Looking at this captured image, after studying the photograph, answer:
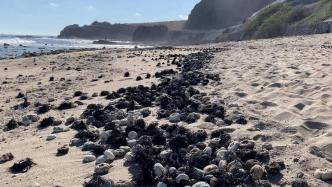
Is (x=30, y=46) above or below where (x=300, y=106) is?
below

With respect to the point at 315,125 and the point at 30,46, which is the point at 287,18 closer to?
the point at 30,46

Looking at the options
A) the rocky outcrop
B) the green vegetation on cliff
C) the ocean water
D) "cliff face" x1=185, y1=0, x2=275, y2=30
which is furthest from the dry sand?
the rocky outcrop

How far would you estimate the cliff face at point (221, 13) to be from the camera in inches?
7338

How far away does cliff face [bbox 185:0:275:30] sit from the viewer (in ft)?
612

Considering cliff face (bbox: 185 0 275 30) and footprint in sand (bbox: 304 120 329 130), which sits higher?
footprint in sand (bbox: 304 120 329 130)

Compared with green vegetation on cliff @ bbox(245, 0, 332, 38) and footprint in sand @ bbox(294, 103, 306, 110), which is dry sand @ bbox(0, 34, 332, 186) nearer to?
footprint in sand @ bbox(294, 103, 306, 110)

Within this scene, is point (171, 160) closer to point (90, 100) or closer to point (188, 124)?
point (188, 124)

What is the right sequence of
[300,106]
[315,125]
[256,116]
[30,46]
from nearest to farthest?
1. [315,125]
2. [256,116]
3. [300,106]
4. [30,46]

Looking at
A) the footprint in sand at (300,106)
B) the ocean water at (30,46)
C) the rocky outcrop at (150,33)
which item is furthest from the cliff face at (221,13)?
the footprint in sand at (300,106)

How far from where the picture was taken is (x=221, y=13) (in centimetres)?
19250

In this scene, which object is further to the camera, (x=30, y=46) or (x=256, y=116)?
(x=30, y=46)

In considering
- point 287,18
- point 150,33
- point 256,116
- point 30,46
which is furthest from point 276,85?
point 150,33

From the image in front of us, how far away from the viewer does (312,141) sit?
6633 mm

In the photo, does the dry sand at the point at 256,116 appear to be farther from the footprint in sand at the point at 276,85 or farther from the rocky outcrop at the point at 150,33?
the rocky outcrop at the point at 150,33
